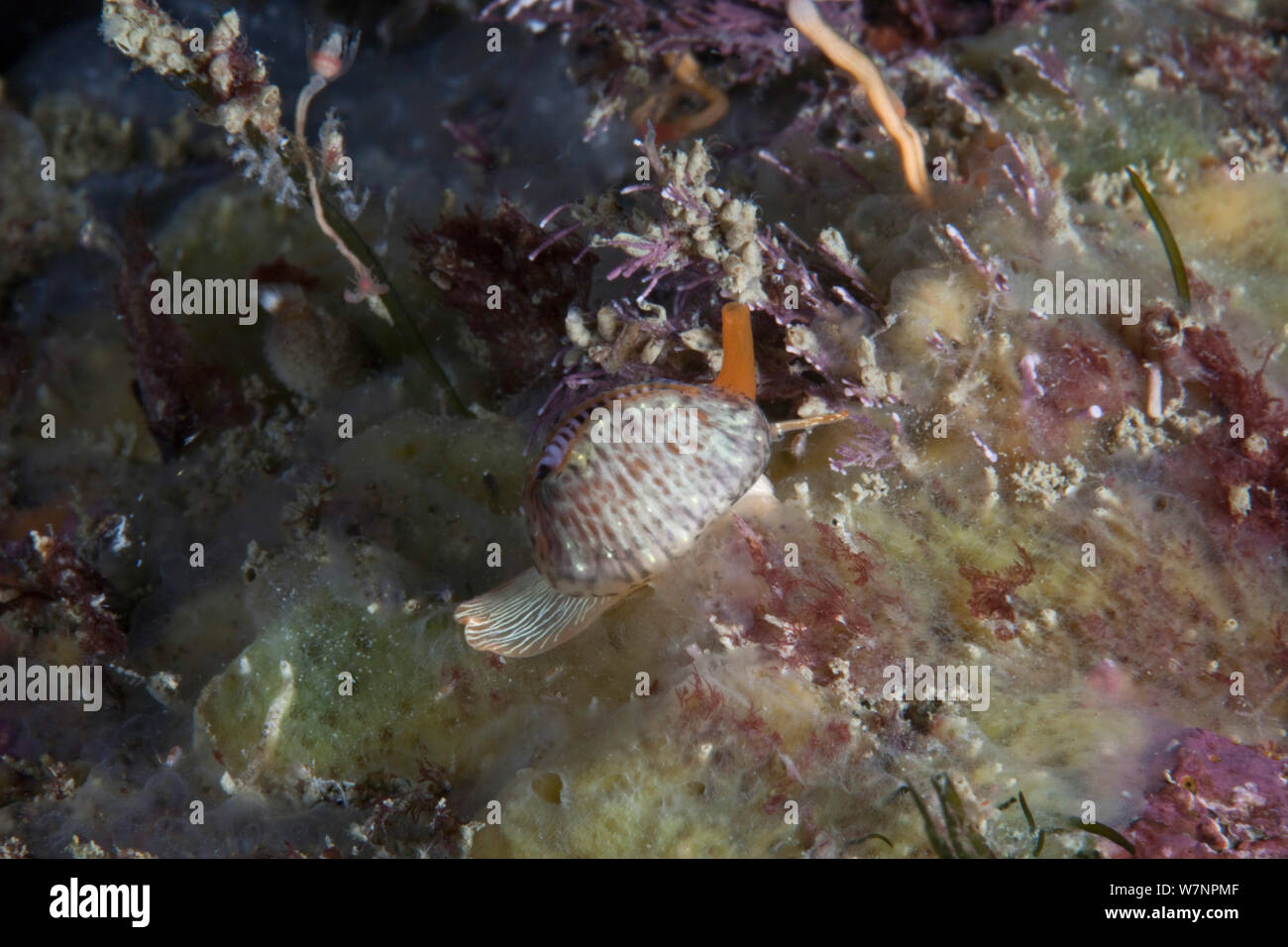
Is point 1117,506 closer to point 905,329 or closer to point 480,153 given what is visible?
point 905,329

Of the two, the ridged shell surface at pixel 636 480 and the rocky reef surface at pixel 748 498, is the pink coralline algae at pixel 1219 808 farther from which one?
the ridged shell surface at pixel 636 480

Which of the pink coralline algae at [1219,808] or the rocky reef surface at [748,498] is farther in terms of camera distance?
the rocky reef surface at [748,498]

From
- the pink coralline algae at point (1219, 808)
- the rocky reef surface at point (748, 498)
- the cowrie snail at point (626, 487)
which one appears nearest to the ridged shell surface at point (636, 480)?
the cowrie snail at point (626, 487)

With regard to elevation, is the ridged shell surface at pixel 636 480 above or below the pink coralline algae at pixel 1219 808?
above

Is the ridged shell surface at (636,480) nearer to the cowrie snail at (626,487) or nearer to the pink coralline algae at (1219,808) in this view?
the cowrie snail at (626,487)

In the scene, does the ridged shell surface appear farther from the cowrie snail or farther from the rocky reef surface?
the rocky reef surface

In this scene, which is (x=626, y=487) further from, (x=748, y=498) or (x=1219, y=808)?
(x=1219, y=808)

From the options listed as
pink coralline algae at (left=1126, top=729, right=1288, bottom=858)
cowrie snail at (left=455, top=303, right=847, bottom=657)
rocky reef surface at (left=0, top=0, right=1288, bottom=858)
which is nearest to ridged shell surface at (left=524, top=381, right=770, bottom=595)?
cowrie snail at (left=455, top=303, right=847, bottom=657)

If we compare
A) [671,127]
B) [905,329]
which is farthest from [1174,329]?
[671,127]
